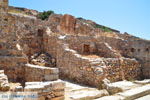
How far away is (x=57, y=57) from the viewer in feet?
36.6

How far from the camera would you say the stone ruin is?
7.30 m

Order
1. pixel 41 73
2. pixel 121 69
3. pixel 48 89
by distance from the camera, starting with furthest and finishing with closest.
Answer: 1. pixel 121 69
2. pixel 41 73
3. pixel 48 89

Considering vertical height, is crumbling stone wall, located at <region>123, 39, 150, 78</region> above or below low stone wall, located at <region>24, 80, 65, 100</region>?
above

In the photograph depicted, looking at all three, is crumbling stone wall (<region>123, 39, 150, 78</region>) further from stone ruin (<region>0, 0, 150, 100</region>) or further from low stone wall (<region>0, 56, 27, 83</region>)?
low stone wall (<region>0, 56, 27, 83</region>)

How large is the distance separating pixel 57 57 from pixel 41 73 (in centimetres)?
442

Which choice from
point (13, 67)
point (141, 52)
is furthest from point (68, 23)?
point (13, 67)

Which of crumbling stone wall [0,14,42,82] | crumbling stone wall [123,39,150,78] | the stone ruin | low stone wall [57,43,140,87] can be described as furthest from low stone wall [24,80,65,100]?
crumbling stone wall [123,39,150,78]

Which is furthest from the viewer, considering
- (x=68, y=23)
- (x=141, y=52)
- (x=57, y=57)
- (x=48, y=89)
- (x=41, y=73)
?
(x=68, y=23)

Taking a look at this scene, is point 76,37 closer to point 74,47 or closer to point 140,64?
point 74,47

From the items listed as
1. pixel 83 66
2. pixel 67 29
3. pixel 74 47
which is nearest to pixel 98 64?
pixel 83 66

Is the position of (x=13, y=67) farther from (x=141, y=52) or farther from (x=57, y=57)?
(x=141, y=52)

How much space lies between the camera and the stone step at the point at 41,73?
6133mm

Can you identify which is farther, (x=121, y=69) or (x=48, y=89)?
(x=121, y=69)

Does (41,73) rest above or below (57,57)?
below
